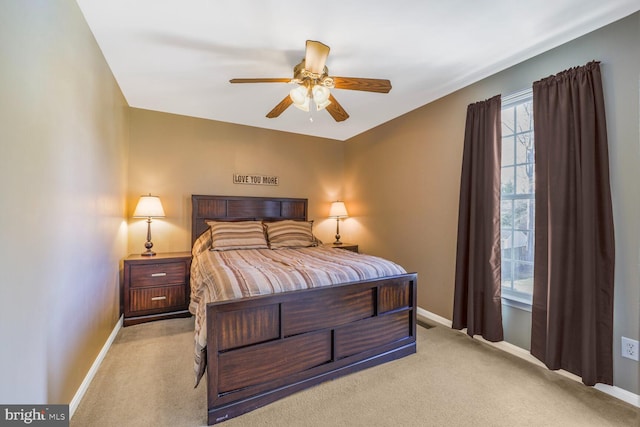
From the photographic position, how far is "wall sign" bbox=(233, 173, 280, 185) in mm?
4039

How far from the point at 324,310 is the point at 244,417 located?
807 millimetres

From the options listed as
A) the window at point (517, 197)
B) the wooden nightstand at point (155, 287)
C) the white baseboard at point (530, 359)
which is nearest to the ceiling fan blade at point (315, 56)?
the window at point (517, 197)

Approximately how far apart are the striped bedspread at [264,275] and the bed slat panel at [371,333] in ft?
1.20

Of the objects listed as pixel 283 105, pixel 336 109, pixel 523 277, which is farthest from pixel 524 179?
pixel 283 105

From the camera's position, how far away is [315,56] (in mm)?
1946

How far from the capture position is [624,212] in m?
1.78

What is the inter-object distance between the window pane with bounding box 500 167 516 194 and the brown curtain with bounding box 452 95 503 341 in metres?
0.17

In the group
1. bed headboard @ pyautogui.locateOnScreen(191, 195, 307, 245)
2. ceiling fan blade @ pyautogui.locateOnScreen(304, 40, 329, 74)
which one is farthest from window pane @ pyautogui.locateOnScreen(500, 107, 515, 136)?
bed headboard @ pyautogui.locateOnScreen(191, 195, 307, 245)

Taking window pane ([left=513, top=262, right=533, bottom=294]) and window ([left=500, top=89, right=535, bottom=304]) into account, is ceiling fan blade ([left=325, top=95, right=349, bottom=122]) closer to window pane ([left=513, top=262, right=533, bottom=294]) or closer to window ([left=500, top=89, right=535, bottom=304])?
window ([left=500, top=89, right=535, bottom=304])

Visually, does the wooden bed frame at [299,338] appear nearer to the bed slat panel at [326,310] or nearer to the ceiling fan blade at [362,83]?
the bed slat panel at [326,310]

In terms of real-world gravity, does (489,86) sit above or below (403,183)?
above

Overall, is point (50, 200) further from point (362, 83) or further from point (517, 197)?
point (517, 197)

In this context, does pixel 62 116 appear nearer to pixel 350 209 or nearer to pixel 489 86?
pixel 489 86

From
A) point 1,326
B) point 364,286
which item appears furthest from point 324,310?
point 1,326
